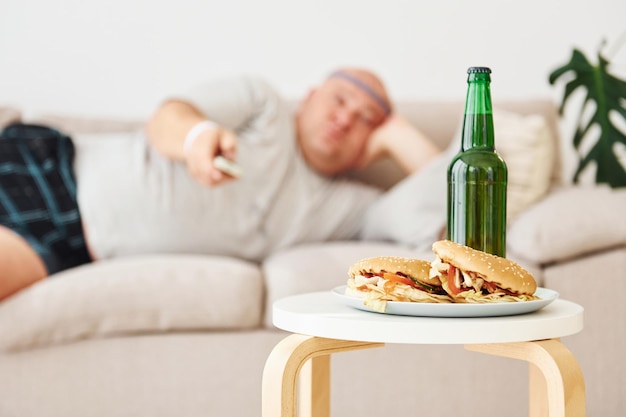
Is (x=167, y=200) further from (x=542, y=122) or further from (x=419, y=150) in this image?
(x=542, y=122)

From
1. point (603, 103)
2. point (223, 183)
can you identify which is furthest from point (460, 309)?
point (603, 103)

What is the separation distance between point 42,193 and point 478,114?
4.38ft

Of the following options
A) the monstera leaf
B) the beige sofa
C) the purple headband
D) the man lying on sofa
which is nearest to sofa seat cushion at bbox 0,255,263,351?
the beige sofa

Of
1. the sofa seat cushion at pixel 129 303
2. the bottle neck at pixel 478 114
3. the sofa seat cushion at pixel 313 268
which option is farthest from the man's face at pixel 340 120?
the bottle neck at pixel 478 114

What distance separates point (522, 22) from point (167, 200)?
4.91ft

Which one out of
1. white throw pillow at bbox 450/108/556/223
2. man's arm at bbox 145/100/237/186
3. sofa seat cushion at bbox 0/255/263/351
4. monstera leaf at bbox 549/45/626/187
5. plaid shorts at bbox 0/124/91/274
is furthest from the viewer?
monstera leaf at bbox 549/45/626/187

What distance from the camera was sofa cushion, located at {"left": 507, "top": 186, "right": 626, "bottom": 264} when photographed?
1.75 meters

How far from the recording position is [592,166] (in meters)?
2.80

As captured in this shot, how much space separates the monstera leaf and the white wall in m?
0.59

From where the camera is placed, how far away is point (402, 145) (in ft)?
7.29

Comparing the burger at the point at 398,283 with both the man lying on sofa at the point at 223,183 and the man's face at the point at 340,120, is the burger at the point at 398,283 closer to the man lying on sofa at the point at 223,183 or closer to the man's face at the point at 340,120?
the man lying on sofa at the point at 223,183

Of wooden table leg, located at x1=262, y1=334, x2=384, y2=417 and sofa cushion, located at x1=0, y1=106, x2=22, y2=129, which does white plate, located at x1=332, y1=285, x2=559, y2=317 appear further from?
sofa cushion, located at x1=0, y1=106, x2=22, y2=129

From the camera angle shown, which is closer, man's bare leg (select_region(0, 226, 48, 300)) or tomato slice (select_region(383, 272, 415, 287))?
tomato slice (select_region(383, 272, 415, 287))

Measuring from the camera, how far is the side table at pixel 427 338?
82 cm
